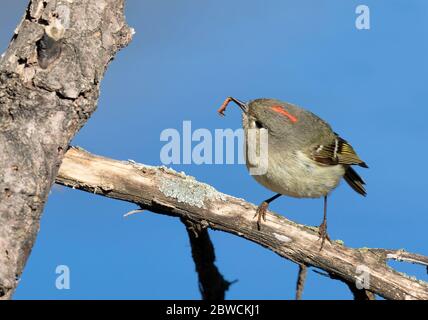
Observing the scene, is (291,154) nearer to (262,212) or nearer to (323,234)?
(262,212)

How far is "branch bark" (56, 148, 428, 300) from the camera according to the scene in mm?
7160

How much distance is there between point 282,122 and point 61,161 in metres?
2.50

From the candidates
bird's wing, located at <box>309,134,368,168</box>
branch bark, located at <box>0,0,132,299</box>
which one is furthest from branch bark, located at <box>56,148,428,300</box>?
bird's wing, located at <box>309,134,368,168</box>

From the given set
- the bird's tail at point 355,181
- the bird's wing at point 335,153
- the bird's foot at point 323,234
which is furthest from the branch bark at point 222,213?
the bird's tail at point 355,181

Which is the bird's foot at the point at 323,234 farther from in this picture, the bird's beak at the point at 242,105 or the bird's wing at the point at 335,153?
the bird's beak at the point at 242,105

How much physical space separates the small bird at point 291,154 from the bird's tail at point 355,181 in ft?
2.12

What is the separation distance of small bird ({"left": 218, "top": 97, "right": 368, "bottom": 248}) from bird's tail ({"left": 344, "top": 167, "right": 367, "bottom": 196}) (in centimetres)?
65

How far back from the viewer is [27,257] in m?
6.35

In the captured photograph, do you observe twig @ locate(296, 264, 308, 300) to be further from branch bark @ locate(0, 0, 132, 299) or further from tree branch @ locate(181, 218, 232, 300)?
branch bark @ locate(0, 0, 132, 299)

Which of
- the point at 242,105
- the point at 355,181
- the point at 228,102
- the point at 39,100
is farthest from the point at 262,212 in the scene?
the point at 39,100

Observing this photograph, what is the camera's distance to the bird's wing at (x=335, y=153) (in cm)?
793
